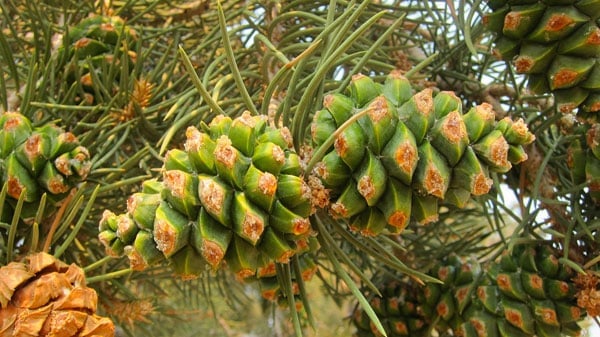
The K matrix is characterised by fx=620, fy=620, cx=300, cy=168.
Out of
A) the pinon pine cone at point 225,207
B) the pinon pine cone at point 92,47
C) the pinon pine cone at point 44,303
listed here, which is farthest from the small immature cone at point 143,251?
the pinon pine cone at point 92,47

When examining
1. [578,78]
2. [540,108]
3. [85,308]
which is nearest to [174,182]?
[85,308]

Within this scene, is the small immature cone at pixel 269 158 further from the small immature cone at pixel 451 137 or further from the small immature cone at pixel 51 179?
the small immature cone at pixel 51 179

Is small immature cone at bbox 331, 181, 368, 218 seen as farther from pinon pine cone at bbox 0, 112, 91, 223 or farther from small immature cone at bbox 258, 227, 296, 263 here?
pinon pine cone at bbox 0, 112, 91, 223

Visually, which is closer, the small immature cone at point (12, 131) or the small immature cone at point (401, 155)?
the small immature cone at point (401, 155)

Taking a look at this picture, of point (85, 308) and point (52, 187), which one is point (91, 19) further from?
point (85, 308)

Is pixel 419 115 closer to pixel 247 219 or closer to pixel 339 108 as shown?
pixel 339 108
